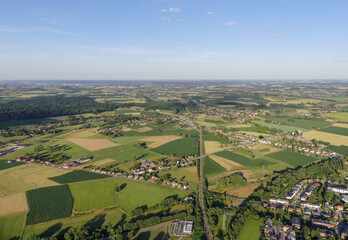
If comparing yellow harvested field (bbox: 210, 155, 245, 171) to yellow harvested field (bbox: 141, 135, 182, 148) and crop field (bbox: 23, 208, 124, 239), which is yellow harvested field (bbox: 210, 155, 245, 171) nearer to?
yellow harvested field (bbox: 141, 135, 182, 148)

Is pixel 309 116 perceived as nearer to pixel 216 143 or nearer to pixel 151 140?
pixel 216 143

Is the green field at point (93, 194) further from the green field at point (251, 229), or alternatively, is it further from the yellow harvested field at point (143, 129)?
the yellow harvested field at point (143, 129)

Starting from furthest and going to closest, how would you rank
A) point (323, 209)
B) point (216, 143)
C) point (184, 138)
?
point (184, 138) < point (216, 143) < point (323, 209)

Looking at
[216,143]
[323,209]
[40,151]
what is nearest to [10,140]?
[40,151]

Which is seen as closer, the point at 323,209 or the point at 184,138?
the point at 323,209

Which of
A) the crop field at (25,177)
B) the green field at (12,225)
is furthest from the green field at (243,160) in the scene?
the green field at (12,225)

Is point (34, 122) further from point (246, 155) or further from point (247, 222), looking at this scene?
point (247, 222)

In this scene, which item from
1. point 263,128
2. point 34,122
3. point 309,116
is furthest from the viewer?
point 309,116
